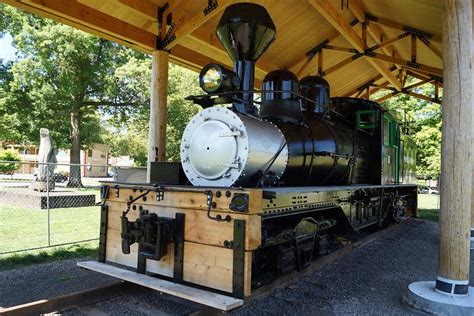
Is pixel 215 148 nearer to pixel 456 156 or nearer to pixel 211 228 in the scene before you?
pixel 211 228

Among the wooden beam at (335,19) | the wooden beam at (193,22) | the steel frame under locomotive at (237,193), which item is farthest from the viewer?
the wooden beam at (335,19)

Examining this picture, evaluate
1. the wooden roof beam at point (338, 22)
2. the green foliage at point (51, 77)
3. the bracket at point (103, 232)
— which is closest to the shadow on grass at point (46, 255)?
the bracket at point (103, 232)

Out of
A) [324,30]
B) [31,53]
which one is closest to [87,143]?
[31,53]

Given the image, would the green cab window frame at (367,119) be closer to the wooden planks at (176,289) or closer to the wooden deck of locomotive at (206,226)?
the wooden deck of locomotive at (206,226)

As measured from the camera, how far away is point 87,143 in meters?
24.6

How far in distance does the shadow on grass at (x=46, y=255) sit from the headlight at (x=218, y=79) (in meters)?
3.50

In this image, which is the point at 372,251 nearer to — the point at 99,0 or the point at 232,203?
the point at 232,203

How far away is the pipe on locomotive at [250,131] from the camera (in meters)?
3.76

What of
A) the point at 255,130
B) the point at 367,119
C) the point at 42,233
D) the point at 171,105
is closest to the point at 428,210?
the point at 367,119

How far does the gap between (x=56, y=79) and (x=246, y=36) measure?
19.9 metres

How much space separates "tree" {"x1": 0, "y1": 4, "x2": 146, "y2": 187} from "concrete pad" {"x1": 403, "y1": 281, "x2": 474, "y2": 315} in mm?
18142

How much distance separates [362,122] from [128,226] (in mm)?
4824

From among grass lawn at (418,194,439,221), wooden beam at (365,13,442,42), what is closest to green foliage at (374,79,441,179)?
grass lawn at (418,194,439,221)

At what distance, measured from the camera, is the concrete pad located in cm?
379
